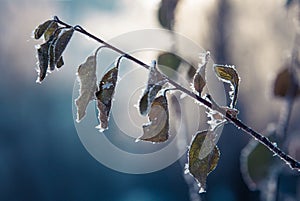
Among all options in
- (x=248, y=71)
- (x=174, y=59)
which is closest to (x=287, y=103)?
(x=174, y=59)

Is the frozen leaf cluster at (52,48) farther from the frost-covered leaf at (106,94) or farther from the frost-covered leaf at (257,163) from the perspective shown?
the frost-covered leaf at (257,163)

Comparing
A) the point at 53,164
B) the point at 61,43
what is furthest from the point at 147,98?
the point at 53,164

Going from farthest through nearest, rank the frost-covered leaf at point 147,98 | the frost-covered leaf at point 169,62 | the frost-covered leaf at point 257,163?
the frost-covered leaf at point 169,62 < the frost-covered leaf at point 257,163 < the frost-covered leaf at point 147,98

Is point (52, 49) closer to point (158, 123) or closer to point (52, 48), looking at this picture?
point (52, 48)

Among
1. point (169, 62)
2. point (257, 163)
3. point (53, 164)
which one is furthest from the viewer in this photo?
point (53, 164)

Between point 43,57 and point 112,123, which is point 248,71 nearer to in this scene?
point 112,123

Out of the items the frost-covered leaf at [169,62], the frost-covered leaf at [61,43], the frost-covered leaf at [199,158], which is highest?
the frost-covered leaf at [169,62]

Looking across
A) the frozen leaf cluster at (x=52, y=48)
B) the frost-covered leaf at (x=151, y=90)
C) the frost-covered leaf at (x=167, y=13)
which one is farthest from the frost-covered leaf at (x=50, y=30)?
the frost-covered leaf at (x=167, y=13)
